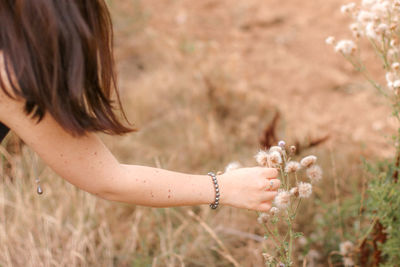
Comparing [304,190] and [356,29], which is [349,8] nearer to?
[356,29]

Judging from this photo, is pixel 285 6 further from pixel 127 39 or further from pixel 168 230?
pixel 168 230

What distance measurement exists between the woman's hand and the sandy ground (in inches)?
68.5

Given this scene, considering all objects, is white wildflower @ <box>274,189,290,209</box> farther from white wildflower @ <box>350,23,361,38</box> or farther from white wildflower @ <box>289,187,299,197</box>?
white wildflower @ <box>350,23,361,38</box>

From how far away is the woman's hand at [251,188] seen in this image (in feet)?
4.13

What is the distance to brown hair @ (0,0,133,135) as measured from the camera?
41.6 inches

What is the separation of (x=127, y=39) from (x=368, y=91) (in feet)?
7.90

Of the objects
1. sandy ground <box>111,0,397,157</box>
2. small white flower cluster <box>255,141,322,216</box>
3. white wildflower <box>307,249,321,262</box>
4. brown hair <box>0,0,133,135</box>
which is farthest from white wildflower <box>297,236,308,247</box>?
brown hair <box>0,0,133,135</box>

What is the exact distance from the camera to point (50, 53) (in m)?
1.08

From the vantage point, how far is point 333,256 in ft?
7.27

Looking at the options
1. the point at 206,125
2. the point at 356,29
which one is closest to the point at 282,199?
the point at 356,29

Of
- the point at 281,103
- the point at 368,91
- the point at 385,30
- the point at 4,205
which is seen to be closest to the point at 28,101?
the point at 385,30

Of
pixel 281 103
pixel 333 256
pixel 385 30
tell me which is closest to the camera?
pixel 385 30

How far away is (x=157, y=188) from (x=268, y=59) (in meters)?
3.16

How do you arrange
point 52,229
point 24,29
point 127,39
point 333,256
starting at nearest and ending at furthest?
point 24,29, point 333,256, point 52,229, point 127,39
